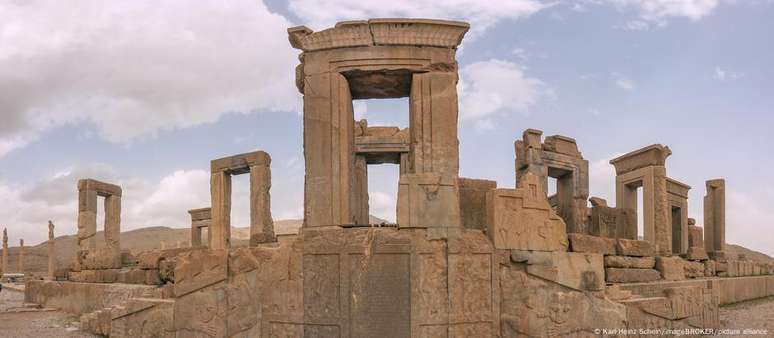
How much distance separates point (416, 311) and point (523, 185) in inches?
88.8

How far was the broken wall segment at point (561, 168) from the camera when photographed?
16.1 m

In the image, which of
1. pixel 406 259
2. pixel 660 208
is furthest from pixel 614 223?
pixel 406 259

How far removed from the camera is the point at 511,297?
799cm

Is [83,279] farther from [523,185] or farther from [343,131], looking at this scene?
[523,185]

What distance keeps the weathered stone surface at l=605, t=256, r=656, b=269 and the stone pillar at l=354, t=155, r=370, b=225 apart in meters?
4.19

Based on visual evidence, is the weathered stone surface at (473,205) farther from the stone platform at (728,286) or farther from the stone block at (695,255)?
the stone block at (695,255)

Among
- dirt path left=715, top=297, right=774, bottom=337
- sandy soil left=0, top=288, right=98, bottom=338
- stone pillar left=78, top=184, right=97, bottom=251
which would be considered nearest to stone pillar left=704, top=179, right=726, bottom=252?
dirt path left=715, top=297, right=774, bottom=337

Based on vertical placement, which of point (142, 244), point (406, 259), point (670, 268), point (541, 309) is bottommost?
point (142, 244)

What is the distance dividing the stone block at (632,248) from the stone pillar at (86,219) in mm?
13886

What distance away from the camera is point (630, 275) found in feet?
37.4

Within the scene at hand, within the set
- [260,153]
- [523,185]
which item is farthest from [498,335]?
[260,153]

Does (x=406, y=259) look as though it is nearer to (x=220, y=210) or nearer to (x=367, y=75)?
(x=367, y=75)

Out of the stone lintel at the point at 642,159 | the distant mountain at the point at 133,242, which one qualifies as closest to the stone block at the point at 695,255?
the stone lintel at the point at 642,159

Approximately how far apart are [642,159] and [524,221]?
10.6 m
